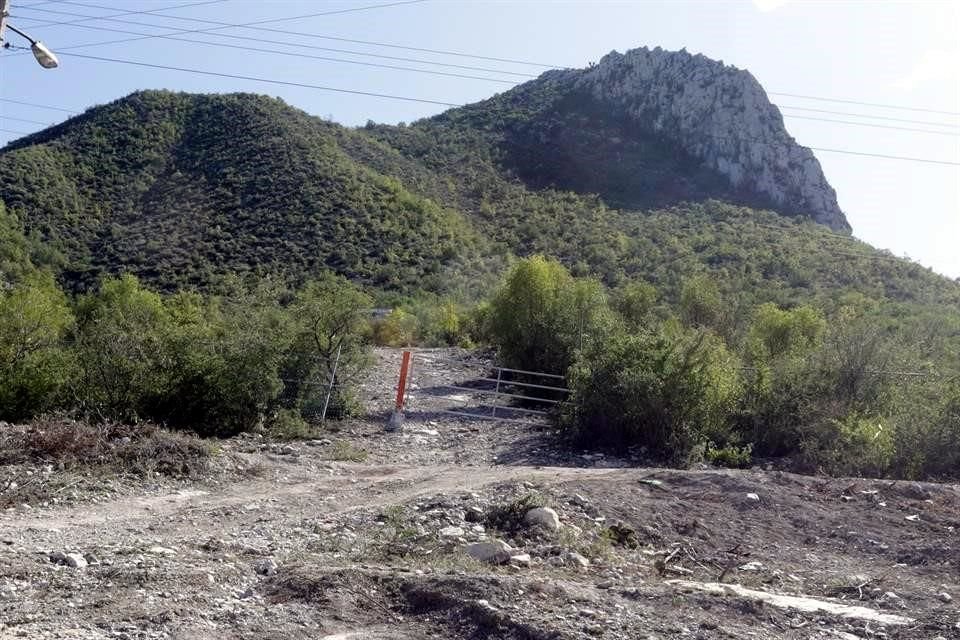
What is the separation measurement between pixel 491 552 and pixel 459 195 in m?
55.1

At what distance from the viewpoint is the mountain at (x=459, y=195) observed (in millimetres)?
42812

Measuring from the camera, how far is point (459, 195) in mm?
60875

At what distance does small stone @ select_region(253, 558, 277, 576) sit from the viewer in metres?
6.46

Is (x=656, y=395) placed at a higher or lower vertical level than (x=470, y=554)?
higher

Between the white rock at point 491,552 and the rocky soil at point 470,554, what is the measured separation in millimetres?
18

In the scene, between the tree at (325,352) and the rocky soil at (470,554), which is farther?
the tree at (325,352)

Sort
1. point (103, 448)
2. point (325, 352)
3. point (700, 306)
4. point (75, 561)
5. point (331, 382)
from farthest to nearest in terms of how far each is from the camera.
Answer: point (700, 306), point (325, 352), point (331, 382), point (103, 448), point (75, 561)

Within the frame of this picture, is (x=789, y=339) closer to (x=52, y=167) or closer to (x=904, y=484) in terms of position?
(x=904, y=484)

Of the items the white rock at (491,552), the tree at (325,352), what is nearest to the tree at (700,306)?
the tree at (325,352)

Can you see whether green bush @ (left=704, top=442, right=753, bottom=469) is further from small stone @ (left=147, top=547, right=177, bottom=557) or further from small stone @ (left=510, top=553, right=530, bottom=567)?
small stone @ (left=147, top=547, right=177, bottom=557)

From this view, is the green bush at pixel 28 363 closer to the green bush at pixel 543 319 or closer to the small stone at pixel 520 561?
the small stone at pixel 520 561

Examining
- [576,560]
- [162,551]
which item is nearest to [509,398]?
[576,560]

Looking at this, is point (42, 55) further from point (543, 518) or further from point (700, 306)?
point (700, 306)

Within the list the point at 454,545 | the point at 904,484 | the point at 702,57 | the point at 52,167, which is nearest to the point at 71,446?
the point at 454,545
